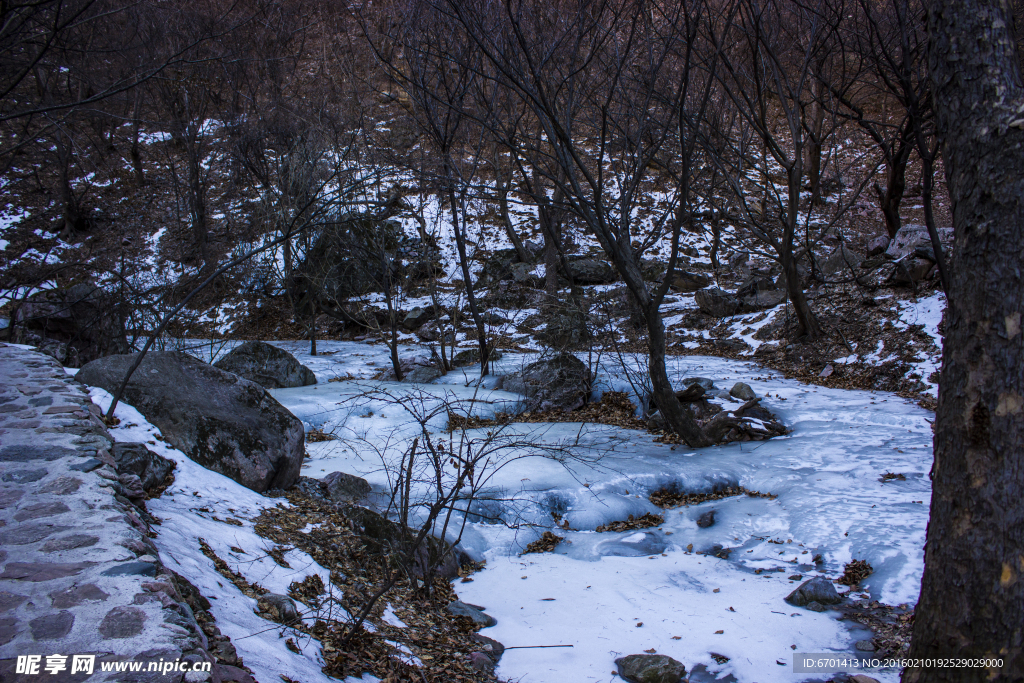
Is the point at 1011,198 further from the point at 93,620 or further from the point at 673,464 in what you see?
the point at 673,464

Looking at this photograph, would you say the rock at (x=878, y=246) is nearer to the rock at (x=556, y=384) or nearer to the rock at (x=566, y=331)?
the rock at (x=566, y=331)

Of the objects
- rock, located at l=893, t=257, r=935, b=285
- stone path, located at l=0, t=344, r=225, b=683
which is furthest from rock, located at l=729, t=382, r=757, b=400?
stone path, located at l=0, t=344, r=225, b=683

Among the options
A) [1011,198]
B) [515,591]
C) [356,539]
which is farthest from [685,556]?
[1011,198]

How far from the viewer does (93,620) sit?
1.92m

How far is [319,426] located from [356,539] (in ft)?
13.0

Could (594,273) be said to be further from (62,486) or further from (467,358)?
(62,486)

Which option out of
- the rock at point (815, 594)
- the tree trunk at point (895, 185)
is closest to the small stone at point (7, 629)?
the rock at point (815, 594)

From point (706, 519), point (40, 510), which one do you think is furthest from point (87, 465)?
point (706, 519)

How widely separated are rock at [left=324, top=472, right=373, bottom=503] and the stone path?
1.92 metres

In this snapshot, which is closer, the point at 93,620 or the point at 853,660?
the point at 93,620

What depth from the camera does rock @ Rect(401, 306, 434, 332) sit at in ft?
47.2

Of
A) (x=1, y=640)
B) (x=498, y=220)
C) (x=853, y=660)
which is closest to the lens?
(x=1, y=640)

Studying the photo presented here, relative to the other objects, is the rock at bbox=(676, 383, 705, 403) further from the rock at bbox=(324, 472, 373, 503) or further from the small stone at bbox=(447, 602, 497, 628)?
the small stone at bbox=(447, 602, 497, 628)

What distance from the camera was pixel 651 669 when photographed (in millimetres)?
3229
